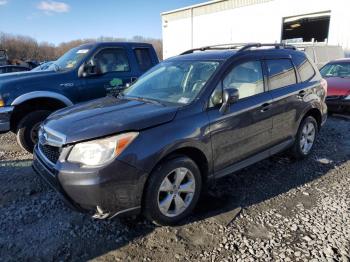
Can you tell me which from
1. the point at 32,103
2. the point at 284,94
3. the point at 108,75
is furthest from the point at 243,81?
the point at 32,103

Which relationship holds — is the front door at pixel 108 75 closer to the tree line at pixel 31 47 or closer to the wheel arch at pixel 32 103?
the wheel arch at pixel 32 103

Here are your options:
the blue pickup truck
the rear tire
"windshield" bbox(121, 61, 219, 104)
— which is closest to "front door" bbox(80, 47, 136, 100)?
the blue pickup truck

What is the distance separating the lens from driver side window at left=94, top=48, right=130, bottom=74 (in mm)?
6234

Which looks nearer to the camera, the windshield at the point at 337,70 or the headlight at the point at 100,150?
the headlight at the point at 100,150

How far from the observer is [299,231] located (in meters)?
3.23

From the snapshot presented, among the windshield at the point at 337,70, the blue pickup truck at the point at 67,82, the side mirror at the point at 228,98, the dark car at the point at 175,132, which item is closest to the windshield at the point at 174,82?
the dark car at the point at 175,132

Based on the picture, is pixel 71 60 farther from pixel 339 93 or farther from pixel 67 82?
pixel 339 93

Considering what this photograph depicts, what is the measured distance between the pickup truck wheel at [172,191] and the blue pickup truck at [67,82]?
6.61ft

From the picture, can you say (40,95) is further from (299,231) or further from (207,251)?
(299,231)

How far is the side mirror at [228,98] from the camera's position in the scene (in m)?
3.44

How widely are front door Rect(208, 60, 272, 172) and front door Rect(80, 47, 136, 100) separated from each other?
9.46ft

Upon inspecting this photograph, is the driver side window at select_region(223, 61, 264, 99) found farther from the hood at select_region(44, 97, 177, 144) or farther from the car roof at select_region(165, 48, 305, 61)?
the hood at select_region(44, 97, 177, 144)

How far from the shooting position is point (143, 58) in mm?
6863

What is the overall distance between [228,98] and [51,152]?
192 centimetres
